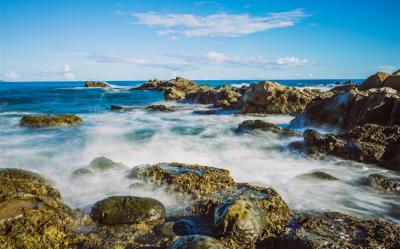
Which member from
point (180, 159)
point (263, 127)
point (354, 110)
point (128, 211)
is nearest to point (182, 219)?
point (128, 211)

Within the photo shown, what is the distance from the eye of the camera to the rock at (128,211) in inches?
218

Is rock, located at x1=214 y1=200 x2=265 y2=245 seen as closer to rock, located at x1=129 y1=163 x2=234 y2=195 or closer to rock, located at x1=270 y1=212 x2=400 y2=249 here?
rock, located at x1=270 y1=212 x2=400 y2=249

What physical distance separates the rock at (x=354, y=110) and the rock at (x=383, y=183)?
14.2 ft

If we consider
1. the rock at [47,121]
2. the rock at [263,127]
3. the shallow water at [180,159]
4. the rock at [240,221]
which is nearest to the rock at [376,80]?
the shallow water at [180,159]

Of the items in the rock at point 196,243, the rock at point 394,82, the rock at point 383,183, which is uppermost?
the rock at point 394,82

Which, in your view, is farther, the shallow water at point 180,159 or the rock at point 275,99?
the rock at point 275,99

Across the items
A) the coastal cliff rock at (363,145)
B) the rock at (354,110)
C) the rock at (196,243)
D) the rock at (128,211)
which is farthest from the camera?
the rock at (354,110)

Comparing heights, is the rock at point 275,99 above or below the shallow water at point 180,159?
above

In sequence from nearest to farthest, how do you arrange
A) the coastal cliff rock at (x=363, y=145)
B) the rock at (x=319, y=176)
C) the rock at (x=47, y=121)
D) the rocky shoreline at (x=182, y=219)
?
the rocky shoreline at (x=182, y=219), the rock at (x=319, y=176), the coastal cliff rock at (x=363, y=145), the rock at (x=47, y=121)

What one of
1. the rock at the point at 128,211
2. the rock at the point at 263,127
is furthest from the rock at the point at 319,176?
the rock at the point at 263,127

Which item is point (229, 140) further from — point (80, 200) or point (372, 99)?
point (80, 200)

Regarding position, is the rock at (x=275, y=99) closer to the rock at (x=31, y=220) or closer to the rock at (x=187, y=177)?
the rock at (x=187, y=177)

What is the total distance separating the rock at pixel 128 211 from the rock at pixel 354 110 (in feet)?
31.0

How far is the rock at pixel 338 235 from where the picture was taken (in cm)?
484
